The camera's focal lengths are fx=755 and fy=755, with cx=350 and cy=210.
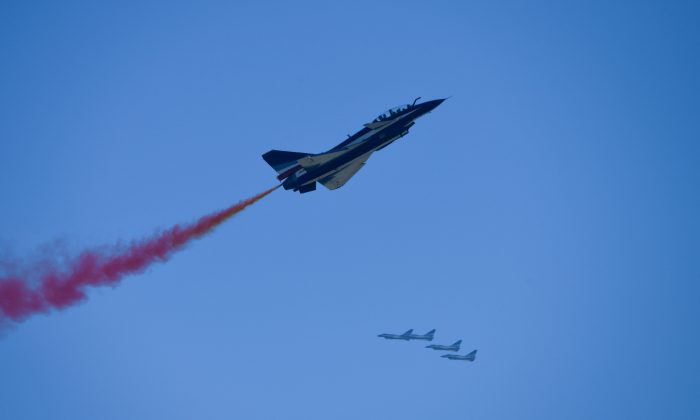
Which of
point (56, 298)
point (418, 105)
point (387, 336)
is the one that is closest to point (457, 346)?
point (387, 336)

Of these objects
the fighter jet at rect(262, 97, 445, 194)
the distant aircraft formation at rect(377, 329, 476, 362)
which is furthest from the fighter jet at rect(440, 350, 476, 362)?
the fighter jet at rect(262, 97, 445, 194)

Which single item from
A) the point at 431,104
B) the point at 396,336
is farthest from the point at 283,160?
the point at 396,336

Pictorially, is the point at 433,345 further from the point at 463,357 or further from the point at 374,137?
the point at 374,137

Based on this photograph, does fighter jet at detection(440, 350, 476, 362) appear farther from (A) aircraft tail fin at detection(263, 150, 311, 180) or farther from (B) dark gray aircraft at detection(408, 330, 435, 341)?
(A) aircraft tail fin at detection(263, 150, 311, 180)

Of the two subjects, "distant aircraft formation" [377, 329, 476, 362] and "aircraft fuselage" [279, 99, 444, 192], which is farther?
"distant aircraft formation" [377, 329, 476, 362]

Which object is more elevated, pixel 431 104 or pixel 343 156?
pixel 431 104

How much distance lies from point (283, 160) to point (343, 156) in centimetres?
460

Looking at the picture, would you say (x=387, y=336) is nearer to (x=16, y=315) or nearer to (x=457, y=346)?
(x=457, y=346)

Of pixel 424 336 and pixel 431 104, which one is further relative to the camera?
pixel 424 336

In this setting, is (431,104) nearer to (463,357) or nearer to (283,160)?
(283,160)

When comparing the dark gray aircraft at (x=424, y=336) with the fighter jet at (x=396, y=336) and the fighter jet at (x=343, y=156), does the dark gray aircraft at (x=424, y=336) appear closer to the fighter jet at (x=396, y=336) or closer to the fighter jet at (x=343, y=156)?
the fighter jet at (x=396, y=336)

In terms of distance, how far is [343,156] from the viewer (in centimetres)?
5728

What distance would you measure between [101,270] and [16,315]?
6.77 meters

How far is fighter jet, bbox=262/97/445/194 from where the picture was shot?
184ft
